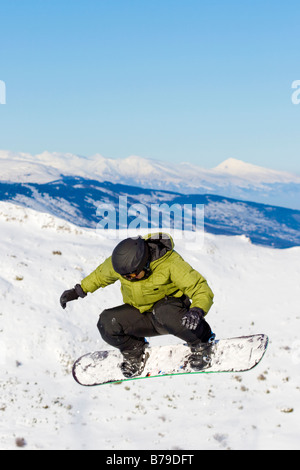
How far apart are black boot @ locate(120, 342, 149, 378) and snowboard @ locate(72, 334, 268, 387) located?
0.07 metres

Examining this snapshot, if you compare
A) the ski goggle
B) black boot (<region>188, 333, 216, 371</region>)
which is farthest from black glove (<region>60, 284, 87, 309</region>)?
black boot (<region>188, 333, 216, 371</region>)

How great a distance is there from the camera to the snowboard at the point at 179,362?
25.2 ft


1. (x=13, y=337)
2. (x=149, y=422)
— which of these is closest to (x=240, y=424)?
(x=149, y=422)

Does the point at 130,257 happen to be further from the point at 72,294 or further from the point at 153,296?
the point at 72,294

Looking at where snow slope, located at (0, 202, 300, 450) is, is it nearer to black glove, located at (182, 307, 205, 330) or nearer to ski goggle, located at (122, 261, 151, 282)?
black glove, located at (182, 307, 205, 330)

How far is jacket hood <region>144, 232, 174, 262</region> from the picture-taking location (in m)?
6.14

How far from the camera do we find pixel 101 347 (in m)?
17.7

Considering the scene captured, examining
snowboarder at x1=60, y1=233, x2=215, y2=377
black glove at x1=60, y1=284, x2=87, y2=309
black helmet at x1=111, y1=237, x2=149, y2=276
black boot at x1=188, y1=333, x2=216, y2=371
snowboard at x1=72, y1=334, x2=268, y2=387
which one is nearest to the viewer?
black helmet at x1=111, y1=237, x2=149, y2=276

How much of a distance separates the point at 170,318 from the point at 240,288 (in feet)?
65.9

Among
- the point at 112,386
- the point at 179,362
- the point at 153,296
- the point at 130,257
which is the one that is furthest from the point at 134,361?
the point at 112,386

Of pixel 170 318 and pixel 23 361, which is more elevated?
pixel 170 318
